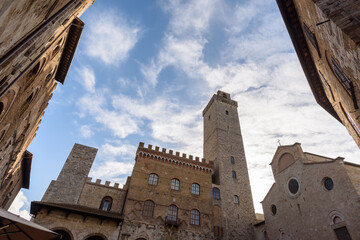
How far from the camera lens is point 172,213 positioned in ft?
57.2

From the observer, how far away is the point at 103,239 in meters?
14.8

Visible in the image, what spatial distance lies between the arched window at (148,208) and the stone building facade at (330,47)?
14663 mm

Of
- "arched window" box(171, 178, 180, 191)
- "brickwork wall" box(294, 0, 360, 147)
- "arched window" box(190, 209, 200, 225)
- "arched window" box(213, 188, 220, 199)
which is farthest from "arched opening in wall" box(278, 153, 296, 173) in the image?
"brickwork wall" box(294, 0, 360, 147)

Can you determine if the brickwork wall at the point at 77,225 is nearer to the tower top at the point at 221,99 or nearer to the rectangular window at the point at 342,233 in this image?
the rectangular window at the point at 342,233

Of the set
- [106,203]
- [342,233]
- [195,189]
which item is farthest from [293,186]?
[106,203]

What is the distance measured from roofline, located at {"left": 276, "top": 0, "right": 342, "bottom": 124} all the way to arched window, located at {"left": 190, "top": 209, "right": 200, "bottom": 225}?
1355 centimetres

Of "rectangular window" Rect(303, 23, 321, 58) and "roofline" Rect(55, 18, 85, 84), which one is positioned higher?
"roofline" Rect(55, 18, 85, 84)

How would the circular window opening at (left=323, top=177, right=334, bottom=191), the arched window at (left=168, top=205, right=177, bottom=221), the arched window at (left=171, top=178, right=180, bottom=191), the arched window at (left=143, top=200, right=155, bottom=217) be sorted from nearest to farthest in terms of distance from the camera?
the circular window opening at (left=323, top=177, right=334, bottom=191)
the arched window at (left=143, top=200, right=155, bottom=217)
the arched window at (left=168, top=205, right=177, bottom=221)
the arched window at (left=171, top=178, right=180, bottom=191)

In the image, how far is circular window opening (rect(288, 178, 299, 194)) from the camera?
1802 cm

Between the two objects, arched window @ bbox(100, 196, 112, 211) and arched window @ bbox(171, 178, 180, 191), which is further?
arched window @ bbox(171, 178, 180, 191)

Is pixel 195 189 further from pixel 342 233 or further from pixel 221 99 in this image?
pixel 221 99

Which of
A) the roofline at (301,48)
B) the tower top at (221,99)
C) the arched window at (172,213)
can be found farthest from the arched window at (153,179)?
the tower top at (221,99)

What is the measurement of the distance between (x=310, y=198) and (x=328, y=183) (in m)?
1.88

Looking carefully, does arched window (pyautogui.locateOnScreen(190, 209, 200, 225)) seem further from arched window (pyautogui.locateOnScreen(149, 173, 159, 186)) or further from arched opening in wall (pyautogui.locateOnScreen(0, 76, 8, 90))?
arched opening in wall (pyautogui.locateOnScreen(0, 76, 8, 90))
